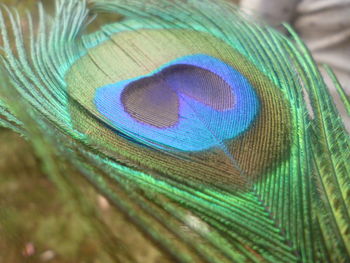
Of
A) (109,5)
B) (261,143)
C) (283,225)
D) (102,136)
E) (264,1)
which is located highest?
(109,5)

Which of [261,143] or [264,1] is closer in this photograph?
[261,143]

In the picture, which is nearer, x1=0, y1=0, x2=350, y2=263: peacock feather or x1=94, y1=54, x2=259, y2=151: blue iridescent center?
x1=0, y1=0, x2=350, y2=263: peacock feather

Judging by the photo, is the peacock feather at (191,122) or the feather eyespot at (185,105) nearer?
the peacock feather at (191,122)

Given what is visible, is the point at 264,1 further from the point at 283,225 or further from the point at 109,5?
the point at 283,225

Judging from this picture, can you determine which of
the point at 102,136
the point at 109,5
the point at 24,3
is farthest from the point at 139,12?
the point at 102,136

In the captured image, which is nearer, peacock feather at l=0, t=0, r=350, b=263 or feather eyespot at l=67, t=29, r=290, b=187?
peacock feather at l=0, t=0, r=350, b=263
